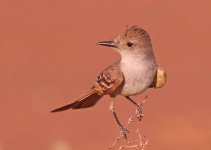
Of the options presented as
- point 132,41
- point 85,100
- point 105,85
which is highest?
point 132,41

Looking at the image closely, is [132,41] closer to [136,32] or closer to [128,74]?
[136,32]

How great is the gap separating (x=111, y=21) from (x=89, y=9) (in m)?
1.52

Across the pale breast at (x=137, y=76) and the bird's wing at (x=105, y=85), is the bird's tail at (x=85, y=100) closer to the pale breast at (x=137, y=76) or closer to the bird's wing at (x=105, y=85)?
the bird's wing at (x=105, y=85)

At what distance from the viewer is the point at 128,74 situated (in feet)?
29.0

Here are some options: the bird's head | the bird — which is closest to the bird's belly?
the bird

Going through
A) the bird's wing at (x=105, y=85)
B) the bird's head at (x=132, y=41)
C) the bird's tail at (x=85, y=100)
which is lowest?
the bird's tail at (x=85, y=100)

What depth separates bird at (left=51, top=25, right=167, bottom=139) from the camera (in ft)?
28.8

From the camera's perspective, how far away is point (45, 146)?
15477 mm

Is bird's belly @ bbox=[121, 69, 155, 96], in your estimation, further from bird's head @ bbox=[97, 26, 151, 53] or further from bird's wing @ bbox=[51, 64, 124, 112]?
bird's head @ bbox=[97, 26, 151, 53]

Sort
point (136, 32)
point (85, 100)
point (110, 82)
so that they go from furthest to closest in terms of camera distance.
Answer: point (85, 100) < point (136, 32) < point (110, 82)

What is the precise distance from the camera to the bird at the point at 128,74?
878cm

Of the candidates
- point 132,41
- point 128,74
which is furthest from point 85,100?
point 132,41

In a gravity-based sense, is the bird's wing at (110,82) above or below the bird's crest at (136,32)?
below

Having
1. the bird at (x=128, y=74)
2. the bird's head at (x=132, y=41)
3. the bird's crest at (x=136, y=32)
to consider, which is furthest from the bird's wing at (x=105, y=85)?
the bird's crest at (x=136, y=32)
